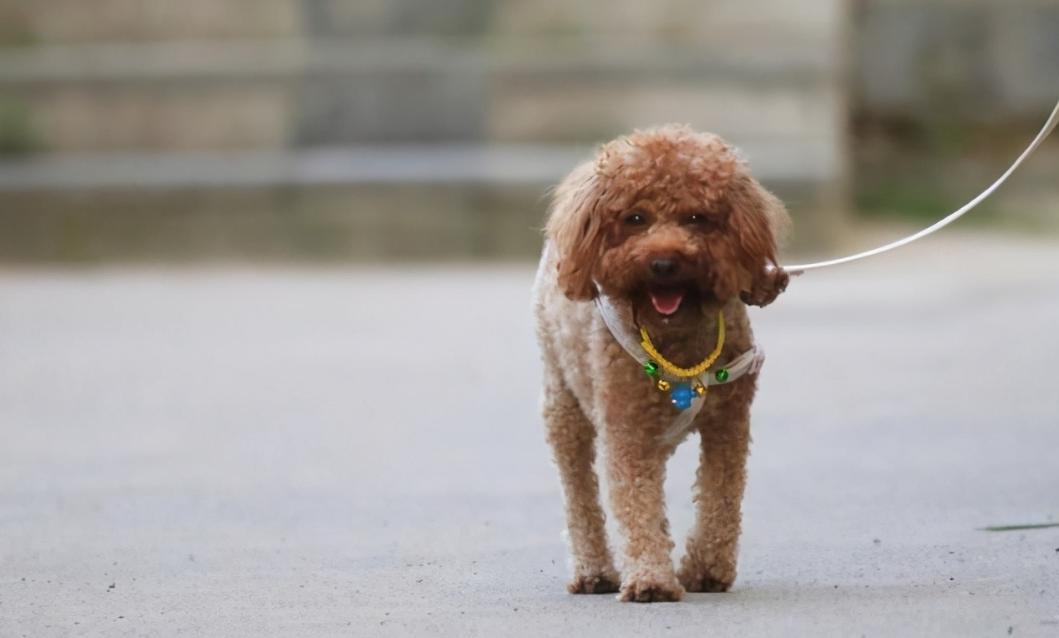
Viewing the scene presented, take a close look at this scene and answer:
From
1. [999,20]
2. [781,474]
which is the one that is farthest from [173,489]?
[999,20]

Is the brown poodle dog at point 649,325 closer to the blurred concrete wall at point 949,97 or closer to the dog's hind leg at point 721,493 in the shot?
the dog's hind leg at point 721,493

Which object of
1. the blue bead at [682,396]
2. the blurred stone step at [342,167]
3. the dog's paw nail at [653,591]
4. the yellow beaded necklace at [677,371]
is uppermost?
the yellow beaded necklace at [677,371]

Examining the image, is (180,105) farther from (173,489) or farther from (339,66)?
(173,489)

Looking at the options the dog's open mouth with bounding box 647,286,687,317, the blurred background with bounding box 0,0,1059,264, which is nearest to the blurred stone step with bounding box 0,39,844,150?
the blurred background with bounding box 0,0,1059,264

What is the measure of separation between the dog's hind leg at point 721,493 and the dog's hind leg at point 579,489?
335 millimetres

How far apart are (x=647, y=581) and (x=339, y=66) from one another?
16050 mm

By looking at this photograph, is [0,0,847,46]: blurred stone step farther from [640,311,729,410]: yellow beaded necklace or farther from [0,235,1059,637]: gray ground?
[640,311,729,410]: yellow beaded necklace

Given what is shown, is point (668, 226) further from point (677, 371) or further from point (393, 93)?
point (393, 93)

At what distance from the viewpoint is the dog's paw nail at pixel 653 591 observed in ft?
20.2

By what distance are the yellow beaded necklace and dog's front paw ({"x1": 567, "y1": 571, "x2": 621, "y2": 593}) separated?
69 centimetres

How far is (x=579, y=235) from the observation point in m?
6.04

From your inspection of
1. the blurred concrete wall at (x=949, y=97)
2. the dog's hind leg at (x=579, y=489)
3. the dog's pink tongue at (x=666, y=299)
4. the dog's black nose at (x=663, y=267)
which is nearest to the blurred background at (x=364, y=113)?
the blurred concrete wall at (x=949, y=97)

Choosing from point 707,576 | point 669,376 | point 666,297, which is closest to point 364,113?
point 707,576

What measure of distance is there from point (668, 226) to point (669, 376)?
550mm
